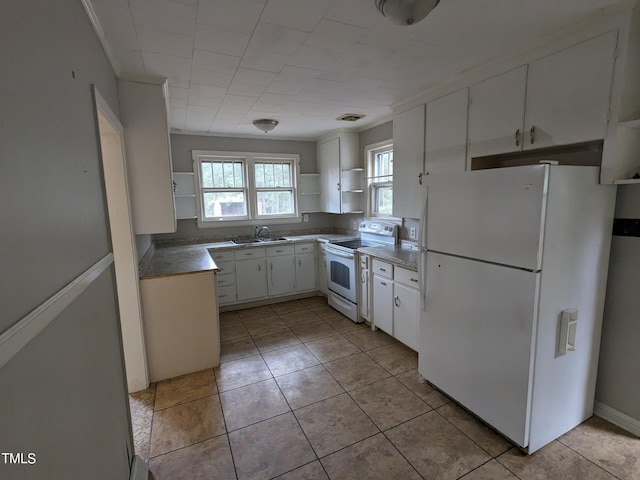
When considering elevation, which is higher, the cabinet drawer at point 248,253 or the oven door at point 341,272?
the cabinet drawer at point 248,253

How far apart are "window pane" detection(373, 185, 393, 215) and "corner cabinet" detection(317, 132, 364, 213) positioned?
240 mm

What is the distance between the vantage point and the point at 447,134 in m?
2.62

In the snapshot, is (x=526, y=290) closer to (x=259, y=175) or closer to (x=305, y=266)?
(x=305, y=266)

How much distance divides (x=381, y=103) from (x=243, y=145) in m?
2.25

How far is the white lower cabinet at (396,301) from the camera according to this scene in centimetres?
280

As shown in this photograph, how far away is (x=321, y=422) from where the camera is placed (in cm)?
209

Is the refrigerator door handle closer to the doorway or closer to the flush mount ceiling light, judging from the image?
the flush mount ceiling light

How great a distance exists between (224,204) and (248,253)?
36.0 inches

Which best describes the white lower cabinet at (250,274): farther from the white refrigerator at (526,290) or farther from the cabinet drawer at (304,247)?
the white refrigerator at (526,290)

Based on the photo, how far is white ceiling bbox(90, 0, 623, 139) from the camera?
1530 mm

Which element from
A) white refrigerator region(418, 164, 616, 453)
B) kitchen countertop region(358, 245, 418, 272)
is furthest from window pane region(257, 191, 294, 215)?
white refrigerator region(418, 164, 616, 453)

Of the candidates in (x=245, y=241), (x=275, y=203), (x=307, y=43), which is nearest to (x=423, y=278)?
(x=307, y=43)

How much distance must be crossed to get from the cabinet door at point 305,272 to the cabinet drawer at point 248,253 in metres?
0.55

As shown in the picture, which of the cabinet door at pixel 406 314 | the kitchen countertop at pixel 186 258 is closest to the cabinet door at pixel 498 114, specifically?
the cabinet door at pixel 406 314
